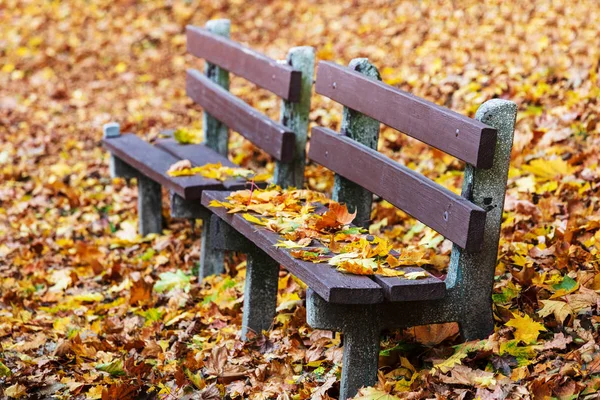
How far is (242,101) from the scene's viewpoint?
16.3ft

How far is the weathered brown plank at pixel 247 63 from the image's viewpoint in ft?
14.4

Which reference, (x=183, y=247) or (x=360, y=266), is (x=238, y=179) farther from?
(x=360, y=266)

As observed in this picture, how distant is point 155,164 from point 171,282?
75 cm

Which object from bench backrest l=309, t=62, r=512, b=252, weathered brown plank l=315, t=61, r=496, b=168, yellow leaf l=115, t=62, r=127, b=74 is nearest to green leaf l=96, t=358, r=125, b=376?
bench backrest l=309, t=62, r=512, b=252

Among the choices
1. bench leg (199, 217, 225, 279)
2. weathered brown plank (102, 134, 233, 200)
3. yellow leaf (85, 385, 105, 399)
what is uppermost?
weathered brown plank (102, 134, 233, 200)

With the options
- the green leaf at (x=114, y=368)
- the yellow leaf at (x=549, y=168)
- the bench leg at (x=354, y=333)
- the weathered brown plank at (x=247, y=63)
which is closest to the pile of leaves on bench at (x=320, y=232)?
the bench leg at (x=354, y=333)

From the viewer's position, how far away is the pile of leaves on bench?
3.02 meters

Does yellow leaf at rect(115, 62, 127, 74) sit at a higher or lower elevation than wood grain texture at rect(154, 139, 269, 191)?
lower

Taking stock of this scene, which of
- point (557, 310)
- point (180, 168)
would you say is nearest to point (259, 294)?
point (180, 168)

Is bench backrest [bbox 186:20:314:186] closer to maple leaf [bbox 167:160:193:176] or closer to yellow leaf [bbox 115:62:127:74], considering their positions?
maple leaf [bbox 167:160:193:176]

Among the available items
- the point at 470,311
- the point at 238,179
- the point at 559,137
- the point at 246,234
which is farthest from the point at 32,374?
the point at 559,137

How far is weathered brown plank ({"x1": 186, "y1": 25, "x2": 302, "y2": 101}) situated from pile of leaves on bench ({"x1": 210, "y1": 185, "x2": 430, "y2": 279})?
0.67 meters

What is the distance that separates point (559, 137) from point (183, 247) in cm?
236

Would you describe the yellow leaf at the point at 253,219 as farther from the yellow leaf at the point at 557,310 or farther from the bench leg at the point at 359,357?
the yellow leaf at the point at 557,310
